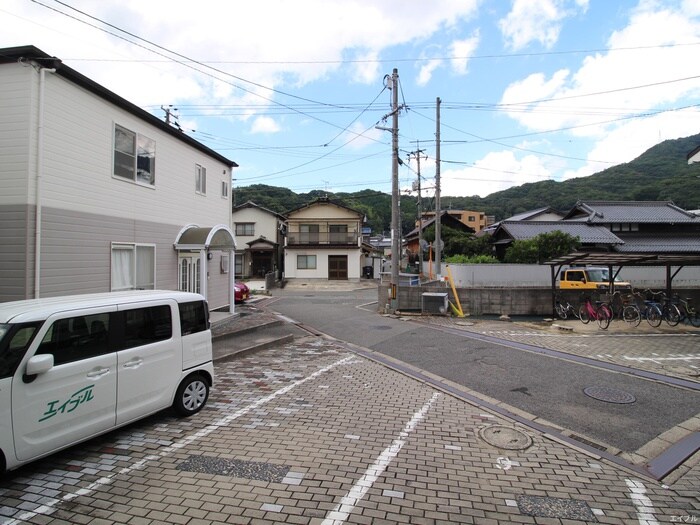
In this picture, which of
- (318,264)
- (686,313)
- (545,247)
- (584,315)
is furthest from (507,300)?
(318,264)

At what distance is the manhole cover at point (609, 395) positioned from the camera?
595 cm

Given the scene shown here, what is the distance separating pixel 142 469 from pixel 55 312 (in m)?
1.83

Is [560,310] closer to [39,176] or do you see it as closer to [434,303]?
[434,303]

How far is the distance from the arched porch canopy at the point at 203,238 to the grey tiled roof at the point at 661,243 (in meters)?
26.5

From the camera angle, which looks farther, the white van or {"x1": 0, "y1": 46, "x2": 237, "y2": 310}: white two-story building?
{"x1": 0, "y1": 46, "x2": 237, "y2": 310}: white two-story building

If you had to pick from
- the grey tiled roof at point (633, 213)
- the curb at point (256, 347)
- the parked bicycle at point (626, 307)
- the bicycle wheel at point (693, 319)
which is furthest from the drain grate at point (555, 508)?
the grey tiled roof at point (633, 213)

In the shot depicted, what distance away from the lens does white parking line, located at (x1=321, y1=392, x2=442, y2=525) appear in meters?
3.17

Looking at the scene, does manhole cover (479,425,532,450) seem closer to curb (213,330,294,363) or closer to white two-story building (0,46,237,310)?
curb (213,330,294,363)

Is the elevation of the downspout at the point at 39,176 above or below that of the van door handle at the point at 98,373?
above

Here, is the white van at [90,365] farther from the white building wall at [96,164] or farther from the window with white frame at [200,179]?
the window with white frame at [200,179]

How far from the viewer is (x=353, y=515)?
10.5 ft

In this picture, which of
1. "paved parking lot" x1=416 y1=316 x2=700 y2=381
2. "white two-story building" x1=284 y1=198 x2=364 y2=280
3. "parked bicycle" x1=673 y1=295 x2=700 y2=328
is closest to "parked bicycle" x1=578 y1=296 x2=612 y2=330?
"paved parking lot" x1=416 y1=316 x2=700 y2=381

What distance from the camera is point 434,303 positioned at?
15.4 meters

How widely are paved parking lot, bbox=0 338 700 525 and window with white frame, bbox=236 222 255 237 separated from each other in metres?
33.8
